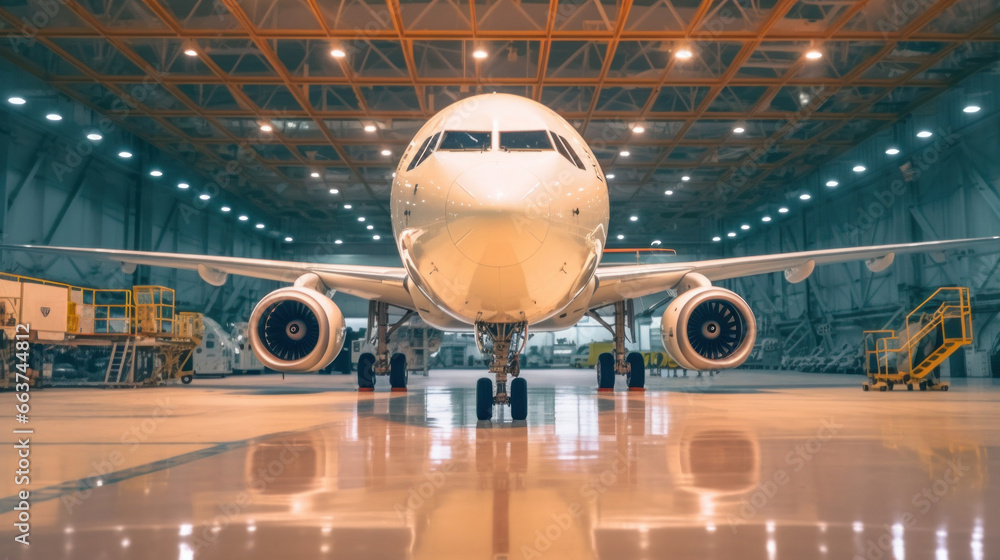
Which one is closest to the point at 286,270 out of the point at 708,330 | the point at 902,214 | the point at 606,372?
the point at 606,372

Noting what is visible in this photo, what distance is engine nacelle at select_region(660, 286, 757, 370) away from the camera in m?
10.6

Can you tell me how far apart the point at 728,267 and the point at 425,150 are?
7729mm

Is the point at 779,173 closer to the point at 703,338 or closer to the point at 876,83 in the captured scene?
the point at 876,83

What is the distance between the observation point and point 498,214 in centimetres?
589

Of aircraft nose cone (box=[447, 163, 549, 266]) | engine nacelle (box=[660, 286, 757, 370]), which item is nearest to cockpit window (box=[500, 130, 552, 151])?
aircraft nose cone (box=[447, 163, 549, 266])

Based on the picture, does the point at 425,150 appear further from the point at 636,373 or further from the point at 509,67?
the point at 509,67

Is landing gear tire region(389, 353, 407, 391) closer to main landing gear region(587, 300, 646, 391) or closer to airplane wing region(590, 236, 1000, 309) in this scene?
main landing gear region(587, 300, 646, 391)

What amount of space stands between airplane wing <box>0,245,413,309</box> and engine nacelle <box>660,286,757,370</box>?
423cm

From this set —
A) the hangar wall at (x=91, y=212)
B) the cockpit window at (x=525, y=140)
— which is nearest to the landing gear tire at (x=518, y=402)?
the cockpit window at (x=525, y=140)

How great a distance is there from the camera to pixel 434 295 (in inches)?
286

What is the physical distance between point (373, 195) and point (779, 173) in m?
19.7

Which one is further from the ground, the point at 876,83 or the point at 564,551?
the point at 876,83

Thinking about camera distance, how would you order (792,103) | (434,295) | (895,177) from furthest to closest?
(895,177)
(792,103)
(434,295)

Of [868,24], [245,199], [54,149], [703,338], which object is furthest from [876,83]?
[245,199]
